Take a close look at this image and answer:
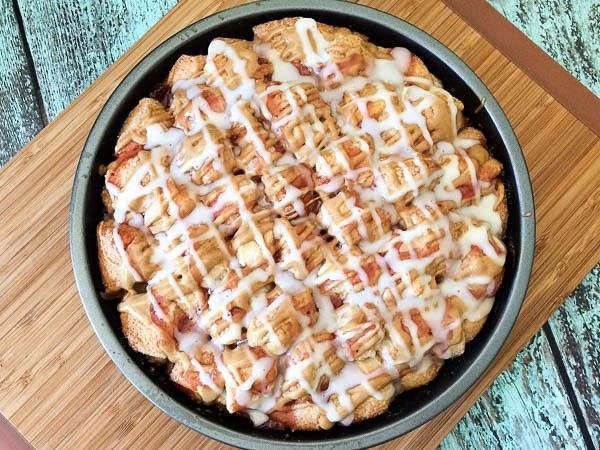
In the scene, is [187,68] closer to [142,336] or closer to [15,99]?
[142,336]

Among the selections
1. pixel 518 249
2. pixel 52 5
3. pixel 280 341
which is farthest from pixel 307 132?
pixel 52 5

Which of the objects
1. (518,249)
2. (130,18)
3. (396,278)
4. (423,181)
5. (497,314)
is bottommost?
(497,314)

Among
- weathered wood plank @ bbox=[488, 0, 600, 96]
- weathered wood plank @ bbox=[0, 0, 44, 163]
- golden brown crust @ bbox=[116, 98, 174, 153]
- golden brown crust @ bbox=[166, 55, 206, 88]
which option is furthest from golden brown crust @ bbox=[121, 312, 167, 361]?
weathered wood plank @ bbox=[488, 0, 600, 96]

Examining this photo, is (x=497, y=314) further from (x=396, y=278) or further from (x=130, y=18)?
(x=130, y=18)

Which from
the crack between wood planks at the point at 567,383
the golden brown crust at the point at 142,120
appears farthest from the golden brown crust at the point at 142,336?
the crack between wood planks at the point at 567,383

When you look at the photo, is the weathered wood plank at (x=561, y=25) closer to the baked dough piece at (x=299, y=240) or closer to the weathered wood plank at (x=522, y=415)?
the baked dough piece at (x=299, y=240)

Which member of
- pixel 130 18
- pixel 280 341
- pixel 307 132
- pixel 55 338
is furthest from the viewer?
pixel 130 18

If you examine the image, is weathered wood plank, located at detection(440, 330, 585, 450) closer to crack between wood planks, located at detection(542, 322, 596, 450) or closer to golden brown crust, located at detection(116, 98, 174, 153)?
crack between wood planks, located at detection(542, 322, 596, 450)

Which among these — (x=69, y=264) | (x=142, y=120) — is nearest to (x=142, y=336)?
(x=69, y=264)
